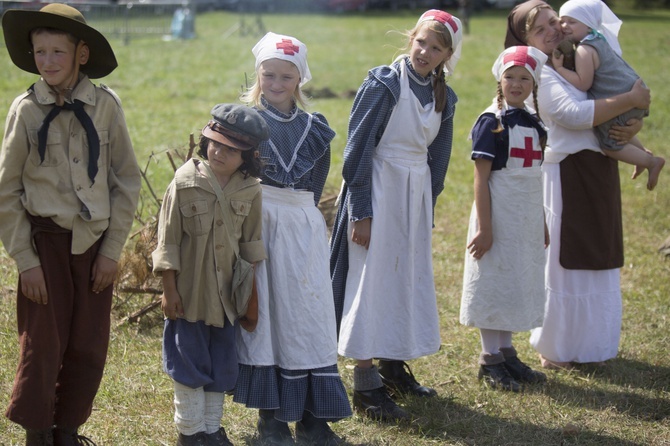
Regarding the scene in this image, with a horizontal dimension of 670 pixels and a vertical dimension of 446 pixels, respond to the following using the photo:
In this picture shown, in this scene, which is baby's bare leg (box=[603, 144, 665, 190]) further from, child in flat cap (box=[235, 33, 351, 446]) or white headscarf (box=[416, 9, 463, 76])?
child in flat cap (box=[235, 33, 351, 446])

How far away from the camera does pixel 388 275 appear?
4289mm

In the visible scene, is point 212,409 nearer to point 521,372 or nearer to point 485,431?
point 485,431

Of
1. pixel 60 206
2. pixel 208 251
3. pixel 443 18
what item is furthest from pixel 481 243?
pixel 60 206

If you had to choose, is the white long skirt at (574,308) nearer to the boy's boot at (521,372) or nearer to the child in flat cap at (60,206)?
the boy's boot at (521,372)

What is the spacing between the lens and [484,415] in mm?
4379

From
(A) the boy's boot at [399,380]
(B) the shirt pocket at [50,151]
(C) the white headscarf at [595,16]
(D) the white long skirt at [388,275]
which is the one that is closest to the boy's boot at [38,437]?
(B) the shirt pocket at [50,151]

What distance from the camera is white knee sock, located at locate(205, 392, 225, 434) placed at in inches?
144

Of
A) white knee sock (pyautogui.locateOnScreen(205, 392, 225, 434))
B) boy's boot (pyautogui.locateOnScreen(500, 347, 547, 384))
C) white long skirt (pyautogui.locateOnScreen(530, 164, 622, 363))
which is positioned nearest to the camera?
white knee sock (pyautogui.locateOnScreen(205, 392, 225, 434))

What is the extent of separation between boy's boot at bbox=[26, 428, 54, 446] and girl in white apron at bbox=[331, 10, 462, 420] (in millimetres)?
1415

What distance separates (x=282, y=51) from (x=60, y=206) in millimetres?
1171

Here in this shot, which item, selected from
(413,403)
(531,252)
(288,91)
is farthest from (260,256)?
(531,252)

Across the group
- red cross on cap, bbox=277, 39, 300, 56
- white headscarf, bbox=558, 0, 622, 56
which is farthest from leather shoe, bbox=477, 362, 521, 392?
red cross on cap, bbox=277, 39, 300, 56

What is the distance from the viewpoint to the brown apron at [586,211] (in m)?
4.99

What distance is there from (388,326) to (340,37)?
2303 cm
